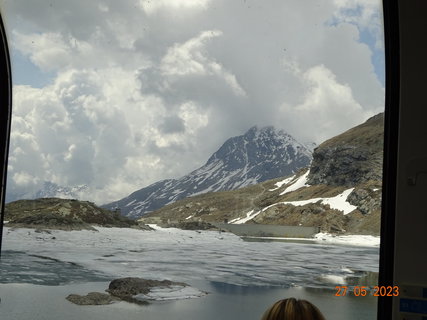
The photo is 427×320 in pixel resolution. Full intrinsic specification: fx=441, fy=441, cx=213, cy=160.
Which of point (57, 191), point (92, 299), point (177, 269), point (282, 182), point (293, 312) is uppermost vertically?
point (282, 182)

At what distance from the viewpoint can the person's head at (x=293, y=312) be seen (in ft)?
2.02

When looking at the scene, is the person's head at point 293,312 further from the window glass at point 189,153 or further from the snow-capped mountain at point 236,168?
the snow-capped mountain at point 236,168

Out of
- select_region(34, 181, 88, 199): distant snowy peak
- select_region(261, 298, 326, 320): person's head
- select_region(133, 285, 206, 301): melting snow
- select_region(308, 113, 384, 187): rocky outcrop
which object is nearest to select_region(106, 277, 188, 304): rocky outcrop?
select_region(133, 285, 206, 301): melting snow

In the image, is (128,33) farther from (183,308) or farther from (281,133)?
(183,308)

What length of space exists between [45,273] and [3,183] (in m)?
0.70

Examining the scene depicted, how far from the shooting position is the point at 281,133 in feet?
7.40

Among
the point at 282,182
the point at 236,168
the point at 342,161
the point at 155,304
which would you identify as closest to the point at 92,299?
the point at 155,304

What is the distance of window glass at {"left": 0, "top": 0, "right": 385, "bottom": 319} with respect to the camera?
6.63 ft

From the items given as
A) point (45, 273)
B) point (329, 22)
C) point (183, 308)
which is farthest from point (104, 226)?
point (329, 22)
